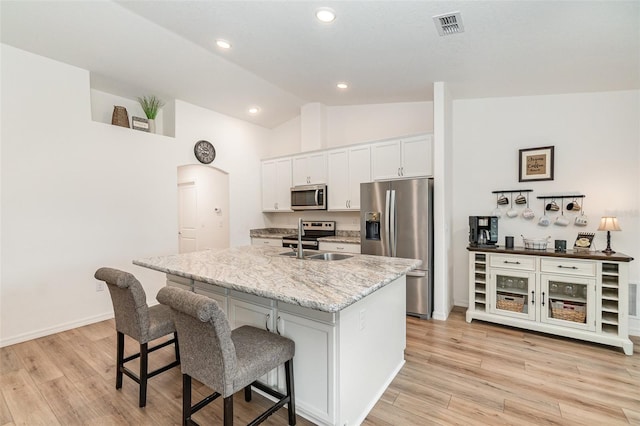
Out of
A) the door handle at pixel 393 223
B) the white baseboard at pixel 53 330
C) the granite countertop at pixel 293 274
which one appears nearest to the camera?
the granite countertop at pixel 293 274

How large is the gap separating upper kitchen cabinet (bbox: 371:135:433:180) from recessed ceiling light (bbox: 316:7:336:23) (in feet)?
6.54

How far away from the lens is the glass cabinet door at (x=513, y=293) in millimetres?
3221

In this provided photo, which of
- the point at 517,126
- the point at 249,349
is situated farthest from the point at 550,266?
the point at 249,349

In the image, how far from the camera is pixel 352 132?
5043 millimetres

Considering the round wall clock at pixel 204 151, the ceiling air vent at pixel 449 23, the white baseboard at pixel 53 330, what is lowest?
the white baseboard at pixel 53 330

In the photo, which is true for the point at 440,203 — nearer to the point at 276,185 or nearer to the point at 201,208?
the point at 276,185

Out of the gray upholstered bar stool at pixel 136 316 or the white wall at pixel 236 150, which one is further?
the white wall at pixel 236 150

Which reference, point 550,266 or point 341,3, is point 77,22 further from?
point 550,266

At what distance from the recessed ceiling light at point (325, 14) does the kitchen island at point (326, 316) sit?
6.47 ft

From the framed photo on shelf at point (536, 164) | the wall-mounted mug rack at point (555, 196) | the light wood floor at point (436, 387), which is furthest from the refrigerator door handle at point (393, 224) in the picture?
the wall-mounted mug rack at point (555, 196)

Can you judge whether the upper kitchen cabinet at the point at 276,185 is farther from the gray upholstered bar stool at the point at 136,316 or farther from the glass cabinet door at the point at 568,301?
the glass cabinet door at the point at 568,301

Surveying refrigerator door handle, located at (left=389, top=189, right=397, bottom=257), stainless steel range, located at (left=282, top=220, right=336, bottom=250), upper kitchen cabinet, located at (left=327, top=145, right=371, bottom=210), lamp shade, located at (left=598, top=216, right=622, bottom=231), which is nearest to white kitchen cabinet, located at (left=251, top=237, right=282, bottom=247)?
stainless steel range, located at (left=282, top=220, right=336, bottom=250)

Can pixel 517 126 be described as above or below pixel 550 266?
above

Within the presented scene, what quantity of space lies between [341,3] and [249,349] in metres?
2.47
